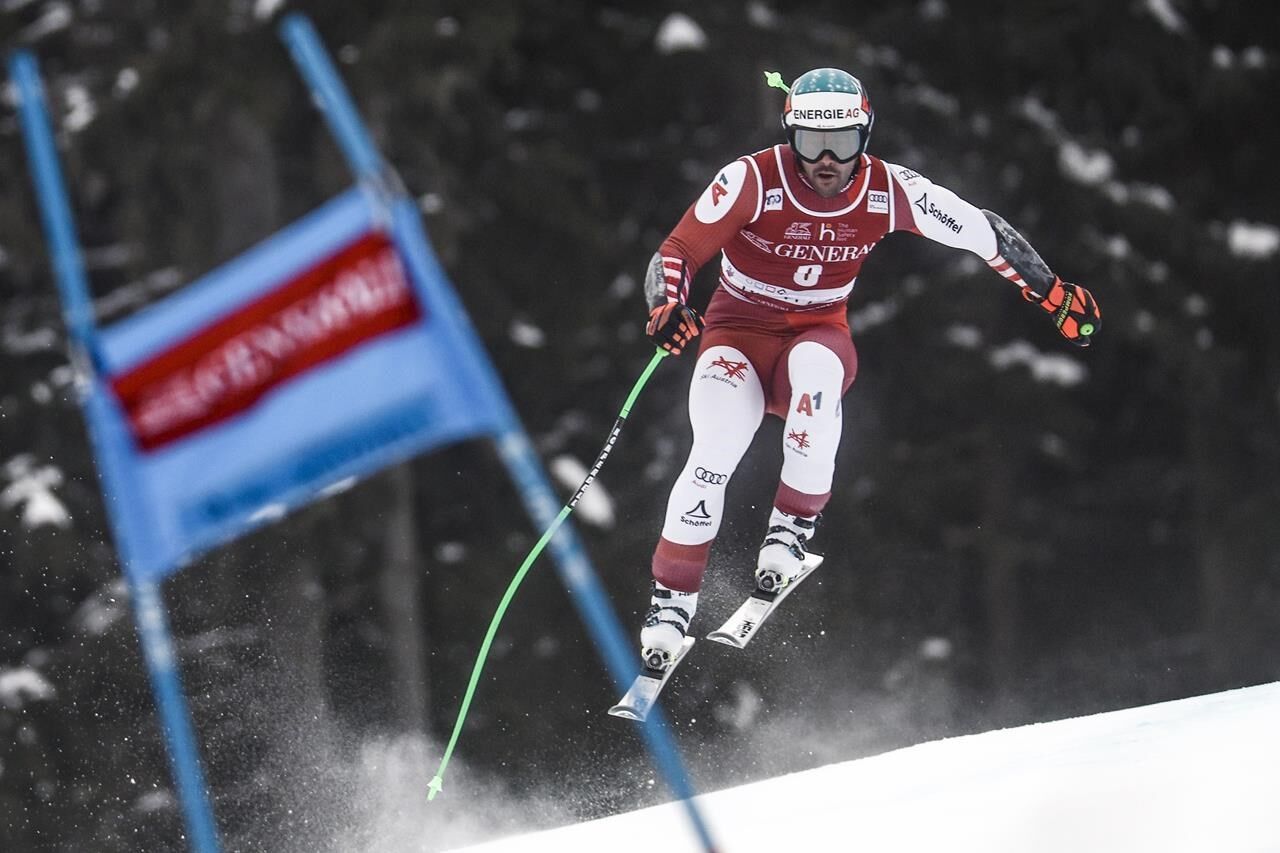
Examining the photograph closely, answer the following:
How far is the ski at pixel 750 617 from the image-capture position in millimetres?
6531

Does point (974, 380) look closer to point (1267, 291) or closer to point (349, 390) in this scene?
point (1267, 291)

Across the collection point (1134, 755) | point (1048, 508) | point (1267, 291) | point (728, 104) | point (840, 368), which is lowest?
point (1048, 508)

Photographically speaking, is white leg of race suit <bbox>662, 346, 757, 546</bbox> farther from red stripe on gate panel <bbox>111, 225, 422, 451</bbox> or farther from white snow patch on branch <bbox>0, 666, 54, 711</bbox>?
white snow patch on branch <bbox>0, 666, 54, 711</bbox>

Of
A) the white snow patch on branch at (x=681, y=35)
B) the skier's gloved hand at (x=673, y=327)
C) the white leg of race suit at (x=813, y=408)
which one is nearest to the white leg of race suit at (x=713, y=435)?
the white leg of race suit at (x=813, y=408)

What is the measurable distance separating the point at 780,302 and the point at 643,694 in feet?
4.75

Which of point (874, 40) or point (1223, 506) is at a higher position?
point (874, 40)

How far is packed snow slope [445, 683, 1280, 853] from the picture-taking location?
4.52 m

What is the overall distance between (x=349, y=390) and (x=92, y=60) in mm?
10878

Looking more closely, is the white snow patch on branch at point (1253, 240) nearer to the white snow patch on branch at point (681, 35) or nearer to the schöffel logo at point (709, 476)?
the white snow patch on branch at point (681, 35)

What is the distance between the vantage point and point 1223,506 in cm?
1605

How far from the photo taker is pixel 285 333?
412 centimetres

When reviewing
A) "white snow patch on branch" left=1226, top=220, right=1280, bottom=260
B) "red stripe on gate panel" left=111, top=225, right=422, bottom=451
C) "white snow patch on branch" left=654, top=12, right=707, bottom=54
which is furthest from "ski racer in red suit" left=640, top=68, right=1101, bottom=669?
Answer: "white snow patch on branch" left=1226, top=220, right=1280, bottom=260

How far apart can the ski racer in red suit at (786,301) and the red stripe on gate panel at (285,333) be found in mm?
2061

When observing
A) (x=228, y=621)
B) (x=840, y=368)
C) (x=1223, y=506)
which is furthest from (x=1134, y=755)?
(x=1223, y=506)
